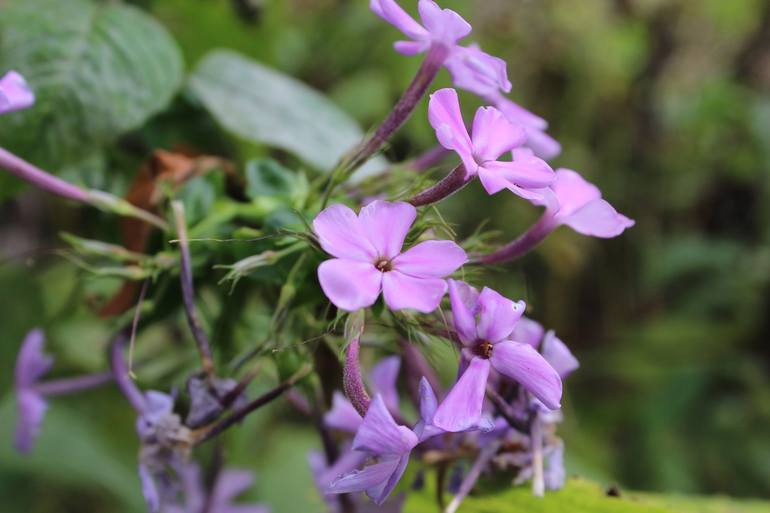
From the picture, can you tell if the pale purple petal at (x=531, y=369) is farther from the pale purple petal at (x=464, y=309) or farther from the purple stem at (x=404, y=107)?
the purple stem at (x=404, y=107)

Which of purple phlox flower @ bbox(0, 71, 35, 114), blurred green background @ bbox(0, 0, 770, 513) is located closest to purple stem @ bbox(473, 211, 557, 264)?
purple phlox flower @ bbox(0, 71, 35, 114)

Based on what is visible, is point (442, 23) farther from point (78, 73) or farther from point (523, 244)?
point (78, 73)

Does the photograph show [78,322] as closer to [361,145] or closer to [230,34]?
[230,34]

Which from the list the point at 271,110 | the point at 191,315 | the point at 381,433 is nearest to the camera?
the point at 381,433

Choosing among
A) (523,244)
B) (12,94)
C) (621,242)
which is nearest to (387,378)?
(523,244)

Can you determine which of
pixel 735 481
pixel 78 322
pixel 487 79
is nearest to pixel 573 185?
pixel 487 79

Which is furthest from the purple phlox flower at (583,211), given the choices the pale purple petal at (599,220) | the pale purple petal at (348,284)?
the pale purple petal at (348,284)
